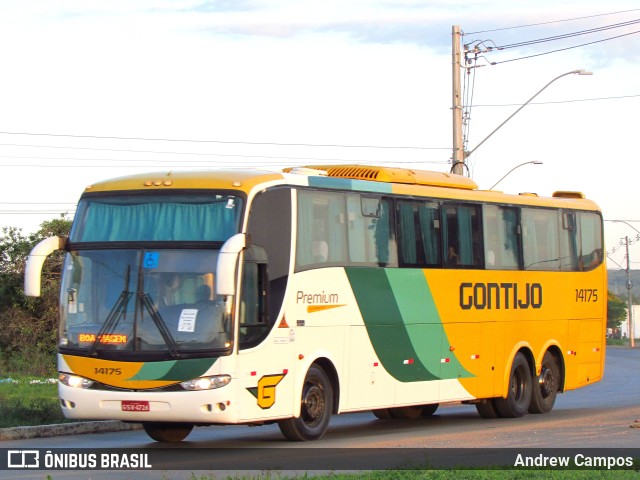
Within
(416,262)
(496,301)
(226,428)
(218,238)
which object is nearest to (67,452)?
(218,238)

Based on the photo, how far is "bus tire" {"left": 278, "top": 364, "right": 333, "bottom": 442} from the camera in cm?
1620

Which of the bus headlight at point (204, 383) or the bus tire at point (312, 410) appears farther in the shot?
the bus tire at point (312, 410)

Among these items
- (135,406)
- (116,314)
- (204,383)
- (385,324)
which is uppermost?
(116,314)

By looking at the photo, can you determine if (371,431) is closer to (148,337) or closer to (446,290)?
(446,290)

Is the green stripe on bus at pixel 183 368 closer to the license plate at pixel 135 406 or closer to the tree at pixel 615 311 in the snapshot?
the license plate at pixel 135 406

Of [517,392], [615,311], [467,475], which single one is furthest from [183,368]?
[615,311]

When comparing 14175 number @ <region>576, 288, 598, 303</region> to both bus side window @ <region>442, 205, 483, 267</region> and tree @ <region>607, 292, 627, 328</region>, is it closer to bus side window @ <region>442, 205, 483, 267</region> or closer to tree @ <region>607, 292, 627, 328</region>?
bus side window @ <region>442, 205, 483, 267</region>

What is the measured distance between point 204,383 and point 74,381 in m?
1.74

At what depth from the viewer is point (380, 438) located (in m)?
17.3

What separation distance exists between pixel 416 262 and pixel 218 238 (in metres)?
4.77

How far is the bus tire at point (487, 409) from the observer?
21641 mm

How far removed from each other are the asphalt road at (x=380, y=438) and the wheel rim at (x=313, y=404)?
0.35 metres

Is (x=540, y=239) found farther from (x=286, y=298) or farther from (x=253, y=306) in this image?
(x=253, y=306)

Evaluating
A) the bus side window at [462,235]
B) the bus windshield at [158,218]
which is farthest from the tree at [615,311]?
the bus windshield at [158,218]
